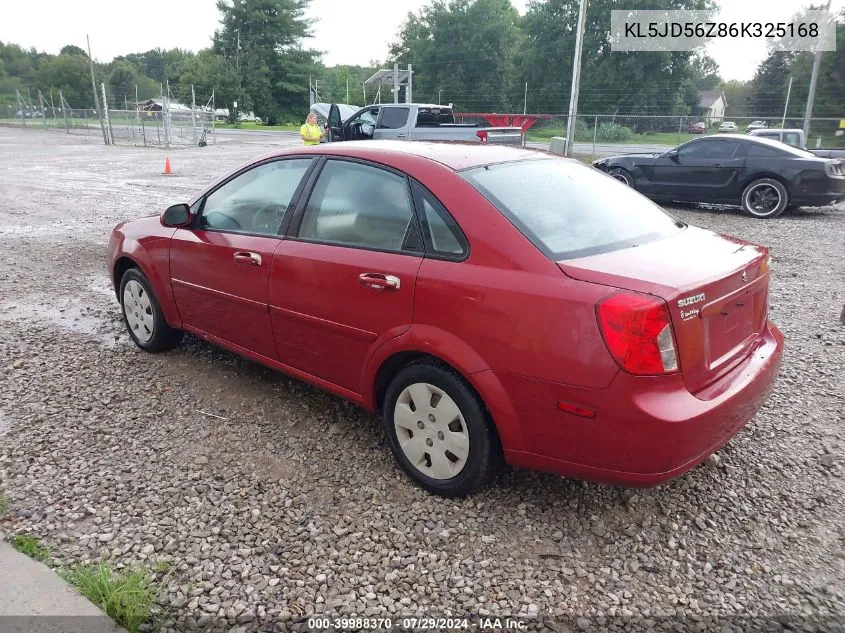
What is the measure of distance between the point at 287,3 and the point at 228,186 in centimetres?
7141

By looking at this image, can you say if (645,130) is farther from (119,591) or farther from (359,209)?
(119,591)

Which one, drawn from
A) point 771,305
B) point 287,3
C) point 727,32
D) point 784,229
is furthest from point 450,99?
point 771,305

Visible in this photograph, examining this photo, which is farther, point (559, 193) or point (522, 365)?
point (559, 193)

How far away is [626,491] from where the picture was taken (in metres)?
3.12

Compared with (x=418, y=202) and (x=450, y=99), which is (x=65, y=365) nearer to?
(x=418, y=202)

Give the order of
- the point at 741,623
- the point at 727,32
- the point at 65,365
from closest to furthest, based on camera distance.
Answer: the point at 741,623
the point at 65,365
the point at 727,32

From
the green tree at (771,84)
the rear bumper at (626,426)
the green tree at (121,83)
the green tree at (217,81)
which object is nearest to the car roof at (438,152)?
the rear bumper at (626,426)

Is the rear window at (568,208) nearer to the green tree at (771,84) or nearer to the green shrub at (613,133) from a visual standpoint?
the green shrub at (613,133)

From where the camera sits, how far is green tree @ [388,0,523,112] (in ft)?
194

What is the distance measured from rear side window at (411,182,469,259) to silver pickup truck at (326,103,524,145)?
40.6 ft

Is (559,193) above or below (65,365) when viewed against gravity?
above

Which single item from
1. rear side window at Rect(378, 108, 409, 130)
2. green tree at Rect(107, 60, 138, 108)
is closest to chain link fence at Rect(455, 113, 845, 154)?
rear side window at Rect(378, 108, 409, 130)

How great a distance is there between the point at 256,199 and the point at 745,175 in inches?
396

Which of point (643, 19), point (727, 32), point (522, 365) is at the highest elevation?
point (643, 19)
